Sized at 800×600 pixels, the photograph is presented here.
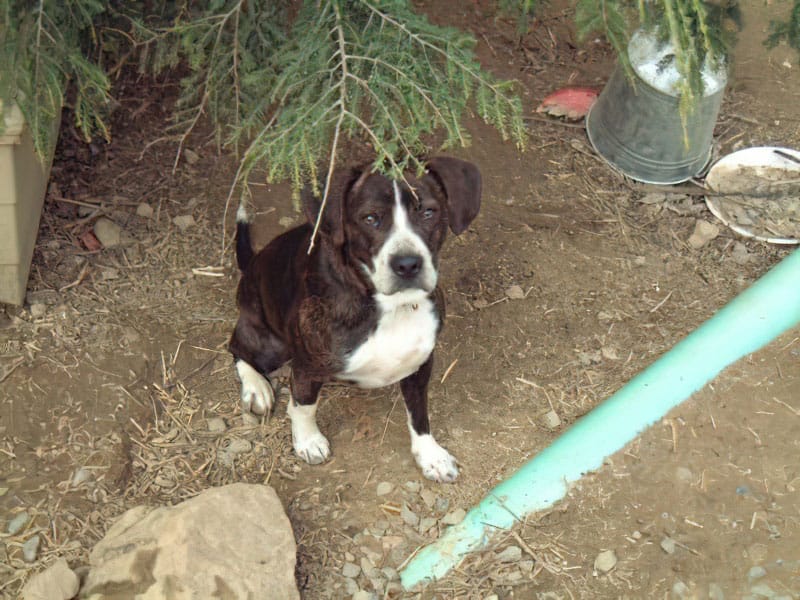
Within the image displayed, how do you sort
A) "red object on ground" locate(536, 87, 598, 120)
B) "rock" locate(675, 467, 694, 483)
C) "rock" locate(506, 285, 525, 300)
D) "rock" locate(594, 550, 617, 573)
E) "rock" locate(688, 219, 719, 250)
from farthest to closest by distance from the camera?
1. "red object on ground" locate(536, 87, 598, 120)
2. "rock" locate(688, 219, 719, 250)
3. "rock" locate(506, 285, 525, 300)
4. "rock" locate(675, 467, 694, 483)
5. "rock" locate(594, 550, 617, 573)

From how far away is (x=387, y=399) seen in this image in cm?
420

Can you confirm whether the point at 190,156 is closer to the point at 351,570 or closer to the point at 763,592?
the point at 351,570

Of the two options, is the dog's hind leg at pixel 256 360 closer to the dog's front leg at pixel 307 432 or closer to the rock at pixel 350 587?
the dog's front leg at pixel 307 432

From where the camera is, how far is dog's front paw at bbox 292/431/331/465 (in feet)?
12.8

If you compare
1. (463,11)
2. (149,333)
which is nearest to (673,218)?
(463,11)

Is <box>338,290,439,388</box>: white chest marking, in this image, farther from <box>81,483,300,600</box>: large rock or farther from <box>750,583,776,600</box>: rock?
<box>750,583,776,600</box>: rock

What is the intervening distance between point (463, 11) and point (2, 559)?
440cm

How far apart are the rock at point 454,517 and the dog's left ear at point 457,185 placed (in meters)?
1.27

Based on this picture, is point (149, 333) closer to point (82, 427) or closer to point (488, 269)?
point (82, 427)

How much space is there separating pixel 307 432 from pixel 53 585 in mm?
1218

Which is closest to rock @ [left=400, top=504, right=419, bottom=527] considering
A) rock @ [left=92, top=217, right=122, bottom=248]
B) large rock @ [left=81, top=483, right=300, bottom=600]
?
large rock @ [left=81, top=483, right=300, bottom=600]

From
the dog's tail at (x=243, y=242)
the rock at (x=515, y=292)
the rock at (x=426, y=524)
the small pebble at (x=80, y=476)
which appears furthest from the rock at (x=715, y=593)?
the small pebble at (x=80, y=476)

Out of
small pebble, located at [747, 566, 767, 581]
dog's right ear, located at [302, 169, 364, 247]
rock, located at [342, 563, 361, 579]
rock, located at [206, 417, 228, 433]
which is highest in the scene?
dog's right ear, located at [302, 169, 364, 247]

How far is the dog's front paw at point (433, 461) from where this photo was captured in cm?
383
